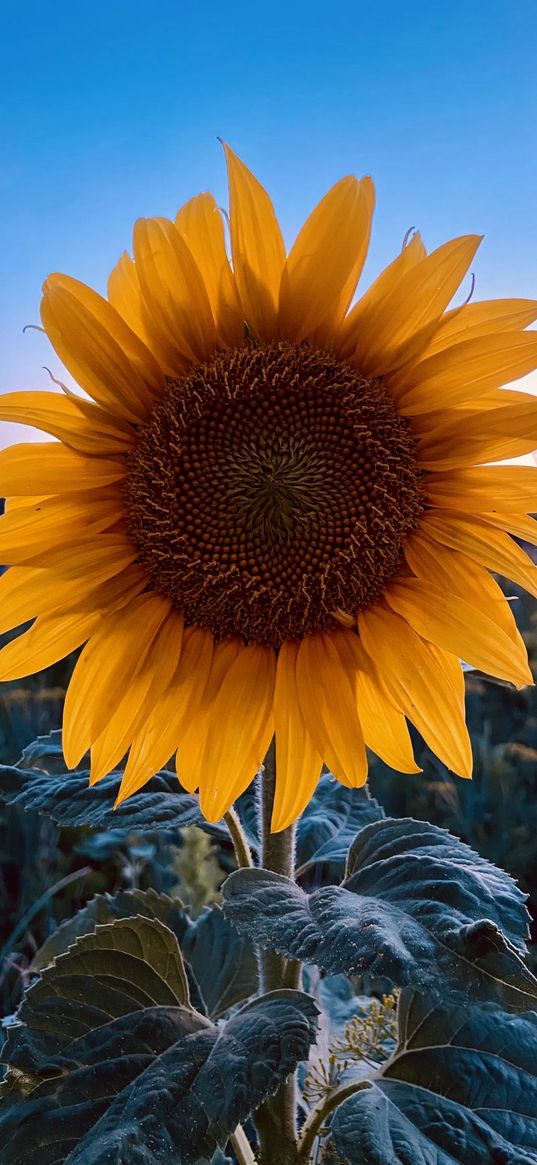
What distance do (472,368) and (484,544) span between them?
142 mm

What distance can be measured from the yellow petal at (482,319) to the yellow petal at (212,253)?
0.17 m

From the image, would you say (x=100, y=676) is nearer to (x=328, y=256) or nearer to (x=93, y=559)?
(x=93, y=559)

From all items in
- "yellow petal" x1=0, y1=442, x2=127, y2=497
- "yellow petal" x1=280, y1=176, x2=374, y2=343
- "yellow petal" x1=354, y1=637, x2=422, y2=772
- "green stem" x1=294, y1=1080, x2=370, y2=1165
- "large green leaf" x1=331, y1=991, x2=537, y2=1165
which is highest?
"yellow petal" x1=280, y1=176, x2=374, y2=343

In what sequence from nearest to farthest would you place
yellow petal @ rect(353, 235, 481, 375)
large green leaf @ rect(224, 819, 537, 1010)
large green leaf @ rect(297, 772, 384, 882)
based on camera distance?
1. large green leaf @ rect(224, 819, 537, 1010)
2. yellow petal @ rect(353, 235, 481, 375)
3. large green leaf @ rect(297, 772, 384, 882)

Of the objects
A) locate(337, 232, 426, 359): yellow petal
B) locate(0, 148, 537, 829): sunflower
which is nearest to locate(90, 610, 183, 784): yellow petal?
locate(0, 148, 537, 829): sunflower

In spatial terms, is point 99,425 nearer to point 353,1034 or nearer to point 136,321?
point 136,321

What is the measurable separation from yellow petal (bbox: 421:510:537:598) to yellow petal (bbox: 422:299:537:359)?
0.14 meters

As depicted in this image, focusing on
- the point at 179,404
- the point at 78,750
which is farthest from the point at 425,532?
the point at 78,750

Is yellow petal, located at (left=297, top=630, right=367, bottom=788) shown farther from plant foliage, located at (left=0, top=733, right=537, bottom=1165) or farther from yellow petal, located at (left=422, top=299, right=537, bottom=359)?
yellow petal, located at (left=422, top=299, right=537, bottom=359)

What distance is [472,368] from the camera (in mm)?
785

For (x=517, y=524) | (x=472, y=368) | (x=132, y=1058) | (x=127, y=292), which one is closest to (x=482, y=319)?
(x=472, y=368)

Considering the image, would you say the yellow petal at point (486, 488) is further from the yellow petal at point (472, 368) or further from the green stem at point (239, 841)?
the green stem at point (239, 841)

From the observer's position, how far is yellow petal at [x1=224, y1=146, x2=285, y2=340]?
775 millimetres

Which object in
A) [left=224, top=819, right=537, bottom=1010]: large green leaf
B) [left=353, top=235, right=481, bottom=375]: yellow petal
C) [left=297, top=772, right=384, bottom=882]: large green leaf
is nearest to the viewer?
[left=224, top=819, right=537, bottom=1010]: large green leaf
